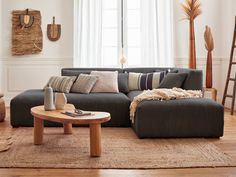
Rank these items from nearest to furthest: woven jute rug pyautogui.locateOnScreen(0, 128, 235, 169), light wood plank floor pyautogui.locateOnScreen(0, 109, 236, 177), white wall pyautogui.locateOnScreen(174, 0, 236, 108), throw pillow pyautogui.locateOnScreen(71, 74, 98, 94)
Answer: light wood plank floor pyautogui.locateOnScreen(0, 109, 236, 177) < woven jute rug pyautogui.locateOnScreen(0, 128, 235, 169) < throw pillow pyautogui.locateOnScreen(71, 74, 98, 94) < white wall pyautogui.locateOnScreen(174, 0, 236, 108)

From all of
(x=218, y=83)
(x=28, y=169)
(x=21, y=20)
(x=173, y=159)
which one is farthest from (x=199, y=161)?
(x=21, y=20)

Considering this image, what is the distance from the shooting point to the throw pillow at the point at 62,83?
5.34 m

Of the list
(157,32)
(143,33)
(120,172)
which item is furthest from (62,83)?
(120,172)

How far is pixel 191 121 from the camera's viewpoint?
4.28m

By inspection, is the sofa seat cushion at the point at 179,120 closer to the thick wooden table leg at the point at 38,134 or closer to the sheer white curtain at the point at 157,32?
the thick wooden table leg at the point at 38,134

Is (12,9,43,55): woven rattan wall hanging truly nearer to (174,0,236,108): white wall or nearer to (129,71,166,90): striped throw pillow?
(129,71,166,90): striped throw pillow

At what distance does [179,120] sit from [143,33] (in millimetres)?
3024

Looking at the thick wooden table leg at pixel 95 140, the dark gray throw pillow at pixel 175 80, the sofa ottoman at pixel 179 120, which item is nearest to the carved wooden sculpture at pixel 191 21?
the dark gray throw pillow at pixel 175 80

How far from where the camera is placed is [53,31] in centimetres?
696

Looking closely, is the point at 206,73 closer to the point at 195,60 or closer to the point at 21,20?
the point at 195,60

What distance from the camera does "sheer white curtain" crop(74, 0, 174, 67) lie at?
→ 6.88m

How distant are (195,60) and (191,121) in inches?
101

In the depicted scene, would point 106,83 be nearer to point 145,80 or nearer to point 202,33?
point 145,80

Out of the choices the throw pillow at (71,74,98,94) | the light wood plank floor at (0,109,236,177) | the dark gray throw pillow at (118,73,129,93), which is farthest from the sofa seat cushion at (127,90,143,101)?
the light wood plank floor at (0,109,236,177)
